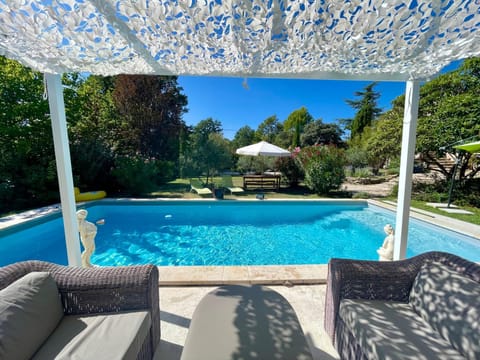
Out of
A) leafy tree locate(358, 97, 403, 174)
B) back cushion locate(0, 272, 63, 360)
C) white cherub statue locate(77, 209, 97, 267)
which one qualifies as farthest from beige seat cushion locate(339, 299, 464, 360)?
leafy tree locate(358, 97, 403, 174)

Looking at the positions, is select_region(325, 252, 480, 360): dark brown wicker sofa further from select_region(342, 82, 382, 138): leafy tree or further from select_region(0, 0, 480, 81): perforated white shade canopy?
select_region(342, 82, 382, 138): leafy tree

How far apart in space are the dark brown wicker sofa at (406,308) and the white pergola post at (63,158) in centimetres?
282

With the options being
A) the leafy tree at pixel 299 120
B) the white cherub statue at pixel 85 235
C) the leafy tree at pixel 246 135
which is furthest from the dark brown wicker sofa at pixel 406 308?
the leafy tree at pixel 299 120

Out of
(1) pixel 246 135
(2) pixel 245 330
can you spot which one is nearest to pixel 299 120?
(1) pixel 246 135

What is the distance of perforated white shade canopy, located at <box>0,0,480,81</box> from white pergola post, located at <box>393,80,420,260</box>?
23 cm

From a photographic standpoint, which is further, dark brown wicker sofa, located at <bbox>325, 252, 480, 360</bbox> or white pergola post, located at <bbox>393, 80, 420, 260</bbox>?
white pergola post, located at <bbox>393, 80, 420, 260</bbox>

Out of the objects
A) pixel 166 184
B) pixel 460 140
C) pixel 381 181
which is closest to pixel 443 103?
pixel 460 140

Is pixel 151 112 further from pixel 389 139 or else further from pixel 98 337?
pixel 389 139

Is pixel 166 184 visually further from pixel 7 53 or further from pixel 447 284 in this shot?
pixel 447 284

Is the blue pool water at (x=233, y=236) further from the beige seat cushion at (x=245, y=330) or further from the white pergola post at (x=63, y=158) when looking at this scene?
the beige seat cushion at (x=245, y=330)

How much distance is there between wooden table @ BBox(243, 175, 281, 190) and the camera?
10.7m

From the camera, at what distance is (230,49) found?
5.94 feet

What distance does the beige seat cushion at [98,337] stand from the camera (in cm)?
117

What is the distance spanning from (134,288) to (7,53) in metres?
2.31
